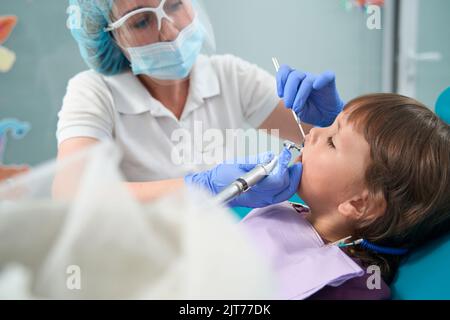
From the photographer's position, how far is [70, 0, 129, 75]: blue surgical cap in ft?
3.38

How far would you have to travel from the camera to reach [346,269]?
80cm

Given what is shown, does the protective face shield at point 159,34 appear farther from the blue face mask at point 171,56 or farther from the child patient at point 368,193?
the child patient at point 368,193

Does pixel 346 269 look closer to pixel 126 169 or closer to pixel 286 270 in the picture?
pixel 286 270

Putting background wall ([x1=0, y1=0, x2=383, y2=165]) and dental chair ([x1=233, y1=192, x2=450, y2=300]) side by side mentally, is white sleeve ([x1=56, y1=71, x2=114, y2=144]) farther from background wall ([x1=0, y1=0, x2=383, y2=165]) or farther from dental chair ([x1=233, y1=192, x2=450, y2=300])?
dental chair ([x1=233, y1=192, x2=450, y2=300])

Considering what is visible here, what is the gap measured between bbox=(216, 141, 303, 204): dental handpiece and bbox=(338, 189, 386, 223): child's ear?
197mm

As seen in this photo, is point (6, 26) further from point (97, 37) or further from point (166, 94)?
point (166, 94)

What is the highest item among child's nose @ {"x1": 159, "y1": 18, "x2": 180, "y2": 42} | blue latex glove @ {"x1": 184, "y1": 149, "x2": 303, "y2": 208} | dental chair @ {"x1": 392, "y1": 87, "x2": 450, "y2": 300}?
child's nose @ {"x1": 159, "y1": 18, "x2": 180, "y2": 42}

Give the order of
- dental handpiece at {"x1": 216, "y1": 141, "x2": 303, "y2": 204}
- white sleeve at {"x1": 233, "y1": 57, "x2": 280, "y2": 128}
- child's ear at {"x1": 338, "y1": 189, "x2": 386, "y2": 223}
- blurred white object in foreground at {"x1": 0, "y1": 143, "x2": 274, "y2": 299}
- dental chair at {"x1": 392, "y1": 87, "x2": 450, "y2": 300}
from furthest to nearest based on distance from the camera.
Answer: white sleeve at {"x1": 233, "y1": 57, "x2": 280, "y2": 128} < child's ear at {"x1": 338, "y1": 189, "x2": 386, "y2": 223} < dental chair at {"x1": 392, "y1": 87, "x2": 450, "y2": 300} < dental handpiece at {"x1": 216, "y1": 141, "x2": 303, "y2": 204} < blurred white object in foreground at {"x1": 0, "y1": 143, "x2": 274, "y2": 299}

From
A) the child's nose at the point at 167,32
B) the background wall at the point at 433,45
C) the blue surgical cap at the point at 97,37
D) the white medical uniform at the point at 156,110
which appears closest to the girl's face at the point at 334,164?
the white medical uniform at the point at 156,110

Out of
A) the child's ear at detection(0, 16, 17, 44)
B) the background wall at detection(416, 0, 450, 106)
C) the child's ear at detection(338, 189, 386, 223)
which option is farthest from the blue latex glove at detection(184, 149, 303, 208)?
the background wall at detection(416, 0, 450, 106)

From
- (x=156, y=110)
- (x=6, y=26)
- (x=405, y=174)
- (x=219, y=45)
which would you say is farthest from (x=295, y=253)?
(x=6, y=26)

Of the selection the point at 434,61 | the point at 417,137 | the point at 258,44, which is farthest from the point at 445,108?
the point at 434,61

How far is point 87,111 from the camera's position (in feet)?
3.45

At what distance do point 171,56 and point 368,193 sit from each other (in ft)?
1.98
